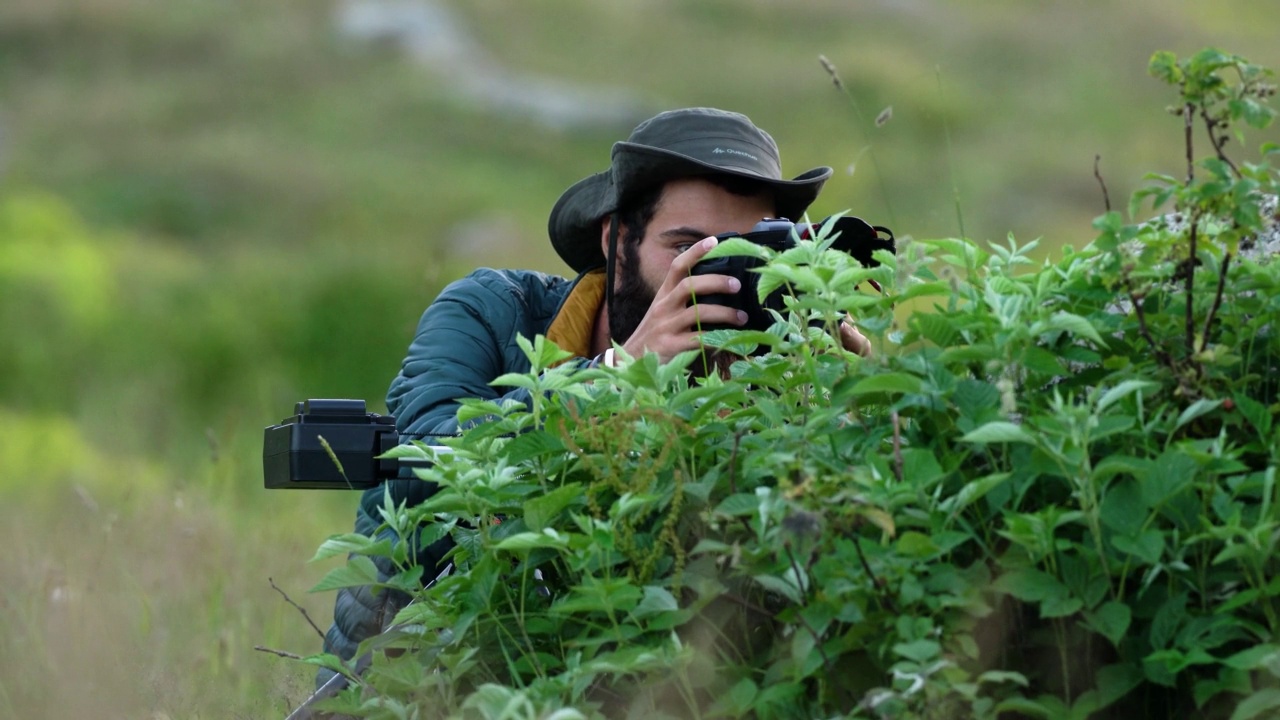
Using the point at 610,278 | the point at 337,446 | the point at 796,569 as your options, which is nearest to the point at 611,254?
the point at 610,278

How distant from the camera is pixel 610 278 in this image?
3559 millimetres

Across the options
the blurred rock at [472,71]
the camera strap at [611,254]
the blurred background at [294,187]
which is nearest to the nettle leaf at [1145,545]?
the blurred background at [294,187]

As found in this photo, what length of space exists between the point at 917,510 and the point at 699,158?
78.5 inches

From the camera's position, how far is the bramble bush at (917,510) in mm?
1478

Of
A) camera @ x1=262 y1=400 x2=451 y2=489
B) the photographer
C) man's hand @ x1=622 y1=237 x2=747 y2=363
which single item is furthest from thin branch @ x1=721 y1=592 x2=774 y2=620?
the photographer

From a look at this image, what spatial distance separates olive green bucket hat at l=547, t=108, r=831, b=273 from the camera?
10.9ft

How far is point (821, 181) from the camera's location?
11.1 ft

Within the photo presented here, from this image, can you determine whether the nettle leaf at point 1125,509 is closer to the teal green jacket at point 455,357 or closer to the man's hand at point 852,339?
the man's hand at point 852,339

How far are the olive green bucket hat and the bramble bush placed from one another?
1448 millimetres

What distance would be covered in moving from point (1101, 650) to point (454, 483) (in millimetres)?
803

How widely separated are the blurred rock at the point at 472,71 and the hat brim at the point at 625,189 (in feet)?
60.6

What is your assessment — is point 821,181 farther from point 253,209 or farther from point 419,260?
point 253,209

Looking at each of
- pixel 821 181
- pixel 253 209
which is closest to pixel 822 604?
pixel 821 181

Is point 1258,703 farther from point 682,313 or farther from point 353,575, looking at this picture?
point 682,313
